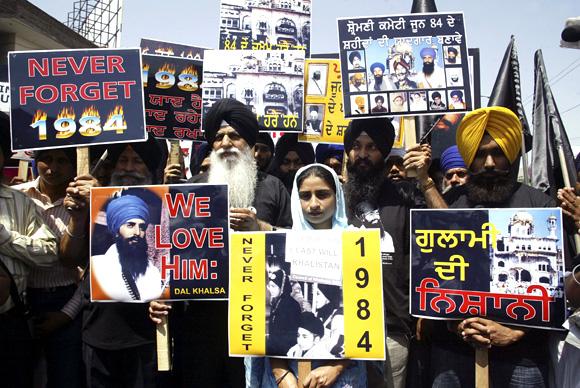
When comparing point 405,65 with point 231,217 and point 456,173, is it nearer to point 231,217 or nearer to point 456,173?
point 456,173

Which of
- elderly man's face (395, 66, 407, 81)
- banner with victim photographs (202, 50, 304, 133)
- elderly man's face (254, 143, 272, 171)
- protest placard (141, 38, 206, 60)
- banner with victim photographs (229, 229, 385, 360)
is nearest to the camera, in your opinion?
banner with victim photographs (229, 229, 385, 360)

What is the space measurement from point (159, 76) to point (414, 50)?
2.35 metres

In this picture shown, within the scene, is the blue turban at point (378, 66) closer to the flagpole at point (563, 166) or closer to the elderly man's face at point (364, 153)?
the elderly man's face at point (364, 153)

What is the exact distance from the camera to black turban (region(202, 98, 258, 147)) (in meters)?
4.31

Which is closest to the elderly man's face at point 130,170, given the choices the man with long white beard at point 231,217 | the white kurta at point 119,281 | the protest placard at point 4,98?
the man with long white beard at point 231,217

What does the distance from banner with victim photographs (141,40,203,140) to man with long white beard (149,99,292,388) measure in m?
0.85

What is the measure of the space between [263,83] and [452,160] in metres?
1.85

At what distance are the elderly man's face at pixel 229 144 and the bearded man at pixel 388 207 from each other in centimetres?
83

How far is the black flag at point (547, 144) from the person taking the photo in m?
4.84

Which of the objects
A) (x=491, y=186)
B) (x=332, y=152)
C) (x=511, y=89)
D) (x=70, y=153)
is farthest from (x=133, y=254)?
(x=511, y=89)

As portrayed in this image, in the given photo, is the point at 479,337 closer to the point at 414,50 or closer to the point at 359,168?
the point at 359,168

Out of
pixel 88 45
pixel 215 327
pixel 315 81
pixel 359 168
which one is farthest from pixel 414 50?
pixel 88 45

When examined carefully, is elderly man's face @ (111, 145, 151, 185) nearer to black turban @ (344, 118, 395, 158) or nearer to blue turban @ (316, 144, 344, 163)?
black turban @ (344, 118, 395, 158)

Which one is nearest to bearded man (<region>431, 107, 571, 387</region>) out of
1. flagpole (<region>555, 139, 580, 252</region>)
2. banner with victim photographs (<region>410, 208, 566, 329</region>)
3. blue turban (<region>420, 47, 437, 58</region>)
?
banner with victim photographs (<region>410, 208, 566, 329</region>)
